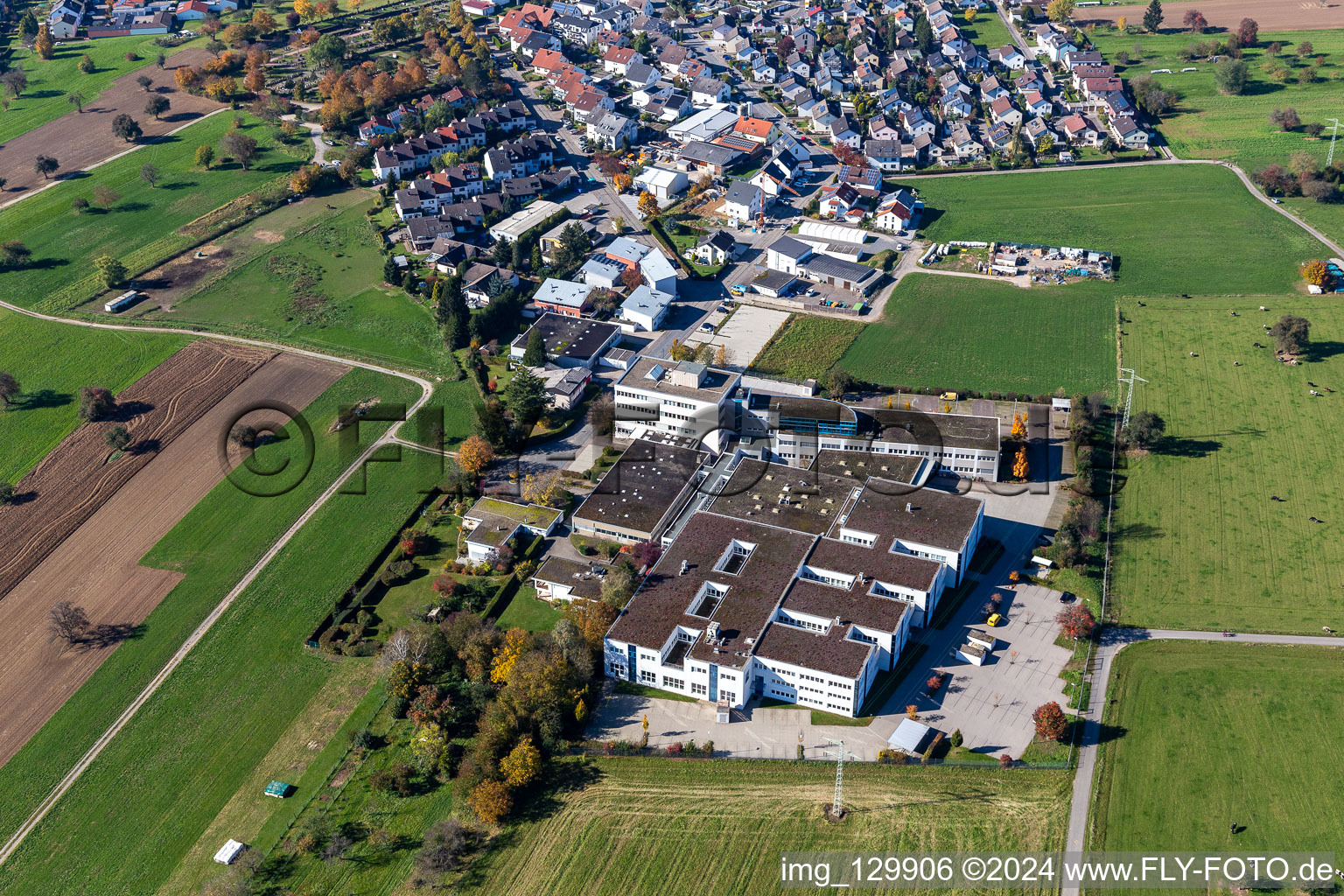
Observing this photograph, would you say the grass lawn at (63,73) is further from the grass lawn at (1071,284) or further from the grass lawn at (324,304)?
the grass lawn at (1071,284)

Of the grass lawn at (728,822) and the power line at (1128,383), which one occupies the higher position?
the power line at (1128,383)

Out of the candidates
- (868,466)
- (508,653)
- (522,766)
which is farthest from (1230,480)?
(522,766)

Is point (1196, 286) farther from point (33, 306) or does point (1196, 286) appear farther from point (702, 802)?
point (33, 306)

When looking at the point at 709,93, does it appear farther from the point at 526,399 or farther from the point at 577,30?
the point at 526,399

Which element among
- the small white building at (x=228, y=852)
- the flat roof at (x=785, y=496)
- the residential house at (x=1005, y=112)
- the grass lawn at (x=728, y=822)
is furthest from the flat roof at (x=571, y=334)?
the residential house at (x=1005, y=112)

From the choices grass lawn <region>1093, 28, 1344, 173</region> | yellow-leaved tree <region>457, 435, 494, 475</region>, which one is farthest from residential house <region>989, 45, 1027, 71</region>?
yellow-leaved tree <region>457, 435, 494, 475</region>

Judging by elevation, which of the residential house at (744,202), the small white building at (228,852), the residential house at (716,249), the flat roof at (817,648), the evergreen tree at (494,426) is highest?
the residential house at (744,202)
